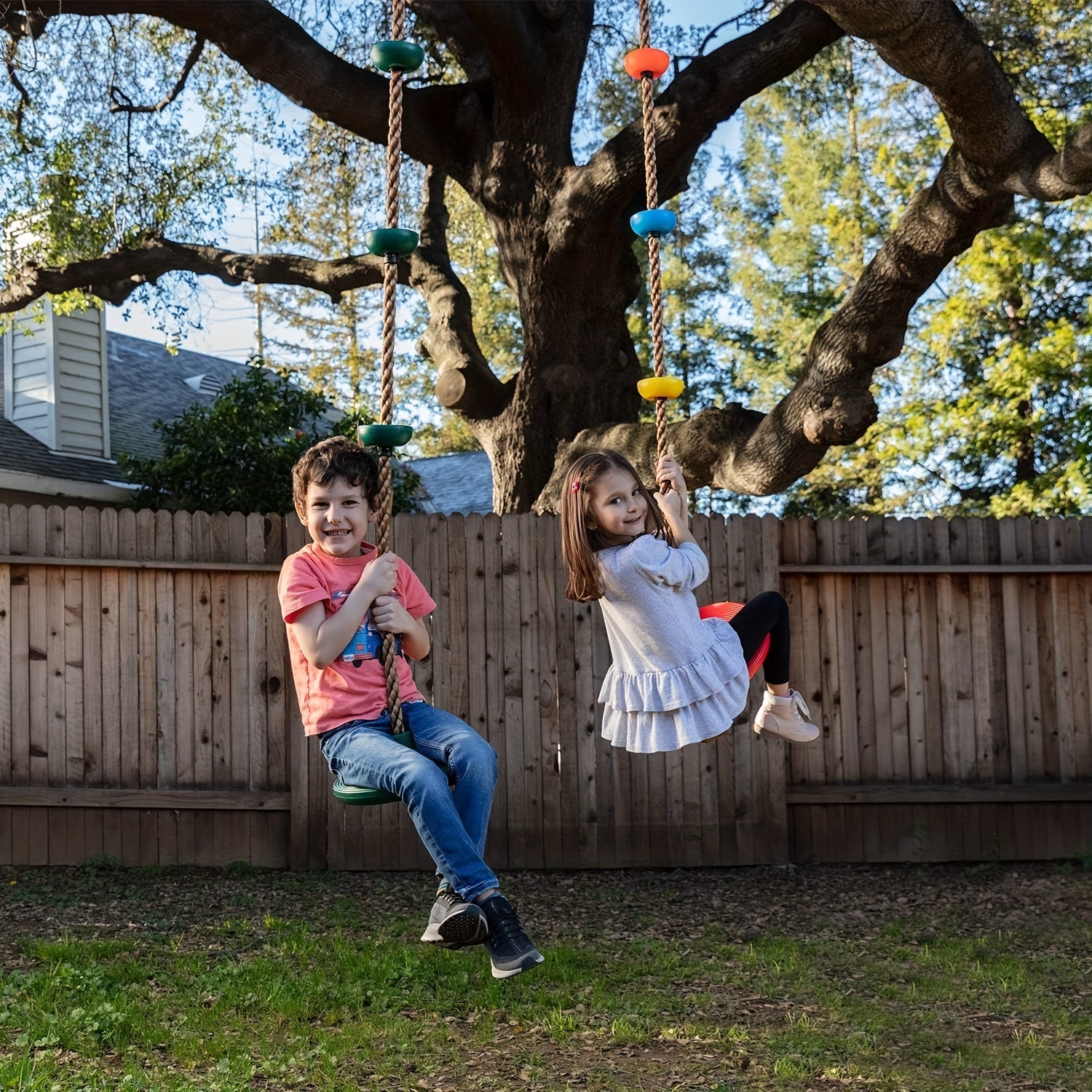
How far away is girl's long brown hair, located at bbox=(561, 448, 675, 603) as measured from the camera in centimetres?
421

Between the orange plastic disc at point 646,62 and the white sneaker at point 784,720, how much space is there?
8.02 ft

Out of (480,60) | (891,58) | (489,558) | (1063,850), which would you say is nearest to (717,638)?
(489,558)

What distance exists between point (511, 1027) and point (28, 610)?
4124 mm

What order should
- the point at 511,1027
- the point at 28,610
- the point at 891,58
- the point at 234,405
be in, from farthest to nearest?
the point at 234,405
the point at 28,610
the point at 891,58
the point at 511,1027

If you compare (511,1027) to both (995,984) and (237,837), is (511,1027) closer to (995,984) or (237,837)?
(995,984)

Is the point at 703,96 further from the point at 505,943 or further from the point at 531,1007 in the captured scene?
the point at 505,943

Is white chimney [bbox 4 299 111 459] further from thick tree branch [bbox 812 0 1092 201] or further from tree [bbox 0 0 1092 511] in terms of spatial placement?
thick tree branch [bbox 812 0 1092 201]

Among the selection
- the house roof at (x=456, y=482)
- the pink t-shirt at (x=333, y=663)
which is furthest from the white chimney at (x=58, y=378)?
the pink t-shirt at (x=333, y=663)

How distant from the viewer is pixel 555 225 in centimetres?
881

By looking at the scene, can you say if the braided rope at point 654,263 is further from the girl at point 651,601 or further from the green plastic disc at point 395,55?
the green plastic disc at point 395,55

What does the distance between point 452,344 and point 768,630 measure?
17.7ft

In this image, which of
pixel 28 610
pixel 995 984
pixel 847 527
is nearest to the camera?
pixel 995 984

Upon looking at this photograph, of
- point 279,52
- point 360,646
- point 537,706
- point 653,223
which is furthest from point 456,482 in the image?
point 360,646

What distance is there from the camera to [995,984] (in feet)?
17.4
